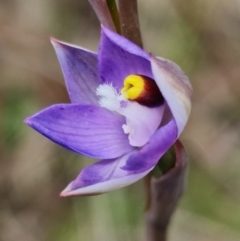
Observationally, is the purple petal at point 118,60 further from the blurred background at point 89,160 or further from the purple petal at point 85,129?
the blurred background at point 89,160

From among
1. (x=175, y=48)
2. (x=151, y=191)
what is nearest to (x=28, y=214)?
(x=175, y=48)

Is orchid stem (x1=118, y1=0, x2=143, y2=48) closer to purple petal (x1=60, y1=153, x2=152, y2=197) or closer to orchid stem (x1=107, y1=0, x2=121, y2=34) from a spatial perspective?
orchid stem (x1=107, y1=0, x2=121, y2=34)

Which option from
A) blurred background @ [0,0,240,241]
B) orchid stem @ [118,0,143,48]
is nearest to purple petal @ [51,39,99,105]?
orchid stem @ [118,0,143,48]

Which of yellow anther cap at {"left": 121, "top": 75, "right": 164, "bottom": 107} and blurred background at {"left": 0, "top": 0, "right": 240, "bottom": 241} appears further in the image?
blurred background at {"left": 0, "top": 0, "right": 240, "bottom": 241}

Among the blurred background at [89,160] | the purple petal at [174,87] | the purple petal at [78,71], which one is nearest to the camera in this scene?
the purple petal at [174,87]

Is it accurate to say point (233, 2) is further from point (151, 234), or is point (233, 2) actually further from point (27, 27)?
point (151, 234)

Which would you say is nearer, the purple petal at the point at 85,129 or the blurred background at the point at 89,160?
the purple petal at the point at 85,129

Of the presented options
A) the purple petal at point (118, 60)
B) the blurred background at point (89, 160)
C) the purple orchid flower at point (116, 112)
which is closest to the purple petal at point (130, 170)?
the purple orchid flower at point (116, 112)

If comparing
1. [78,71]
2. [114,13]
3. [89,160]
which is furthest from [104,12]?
[89,160]
